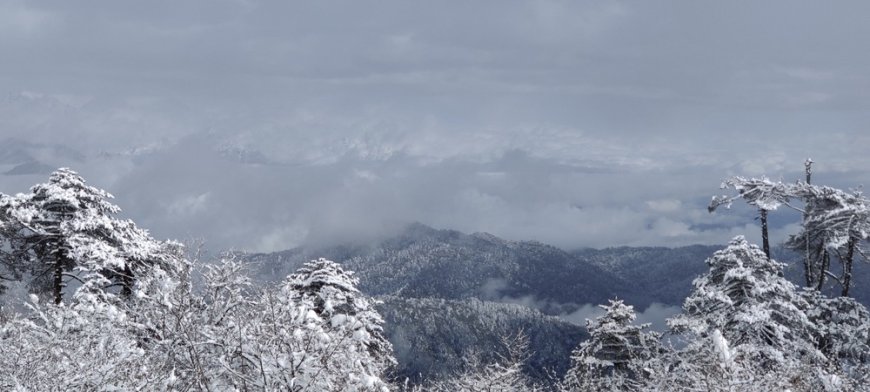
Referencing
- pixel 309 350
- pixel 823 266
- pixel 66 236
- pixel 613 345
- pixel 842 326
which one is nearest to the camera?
pixel 309 350

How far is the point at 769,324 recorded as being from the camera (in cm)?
2317

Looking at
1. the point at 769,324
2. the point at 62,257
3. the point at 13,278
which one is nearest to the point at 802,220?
the point at 769,324

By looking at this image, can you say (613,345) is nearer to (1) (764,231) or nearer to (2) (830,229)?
(1) (764,231)

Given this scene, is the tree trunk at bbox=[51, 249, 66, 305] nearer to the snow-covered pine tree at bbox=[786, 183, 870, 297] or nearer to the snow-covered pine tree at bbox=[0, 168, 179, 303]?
the snow-covered pine tree at bbox=[0, 168, 179, 303]

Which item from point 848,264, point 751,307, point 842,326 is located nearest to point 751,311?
point 751,307

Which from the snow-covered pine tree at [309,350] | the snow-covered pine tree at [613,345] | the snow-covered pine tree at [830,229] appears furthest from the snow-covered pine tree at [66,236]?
the snow-covered pine tree at [830,229]

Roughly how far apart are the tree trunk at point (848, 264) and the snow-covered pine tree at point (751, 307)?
6.02ft

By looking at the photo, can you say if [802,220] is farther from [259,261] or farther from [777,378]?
[259,261]

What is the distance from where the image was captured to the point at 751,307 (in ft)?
77.5

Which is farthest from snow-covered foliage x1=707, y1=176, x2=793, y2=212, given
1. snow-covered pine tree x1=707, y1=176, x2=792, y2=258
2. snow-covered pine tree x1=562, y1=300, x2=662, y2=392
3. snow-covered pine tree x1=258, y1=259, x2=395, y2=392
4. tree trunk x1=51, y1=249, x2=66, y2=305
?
tree trunk x1=51, y1=249, x2=66, y2=305

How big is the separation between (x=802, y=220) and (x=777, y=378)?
40.9 feet

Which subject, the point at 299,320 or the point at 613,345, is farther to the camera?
the point at 613,345

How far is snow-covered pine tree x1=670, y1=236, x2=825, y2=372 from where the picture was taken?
902 inches

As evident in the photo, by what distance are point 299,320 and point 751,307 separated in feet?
67.1
